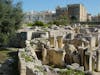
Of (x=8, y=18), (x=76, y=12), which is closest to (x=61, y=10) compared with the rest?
(x=76, y=12)

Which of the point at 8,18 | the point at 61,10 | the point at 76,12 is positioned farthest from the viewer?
the point at 61,10

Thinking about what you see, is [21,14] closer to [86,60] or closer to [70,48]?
[70,48]

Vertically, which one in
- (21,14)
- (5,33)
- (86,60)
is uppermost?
(21,14)

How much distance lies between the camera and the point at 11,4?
78.2 feet

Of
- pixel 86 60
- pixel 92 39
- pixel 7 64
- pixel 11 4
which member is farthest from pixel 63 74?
pixel 92 39

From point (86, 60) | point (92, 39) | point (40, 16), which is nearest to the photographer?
point (86, 60)

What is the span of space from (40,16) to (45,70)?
396 feet

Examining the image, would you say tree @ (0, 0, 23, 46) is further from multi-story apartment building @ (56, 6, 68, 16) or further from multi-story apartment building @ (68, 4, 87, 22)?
multi-story apartment building @ (56, 6, 68, 16)

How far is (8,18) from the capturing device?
2270 centimetres

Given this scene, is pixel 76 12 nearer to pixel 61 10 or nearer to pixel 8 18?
pixel 61 10

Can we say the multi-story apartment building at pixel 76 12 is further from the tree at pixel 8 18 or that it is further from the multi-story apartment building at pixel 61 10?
the tree at pixel 8 18

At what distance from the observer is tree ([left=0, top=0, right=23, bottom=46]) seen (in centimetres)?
2202

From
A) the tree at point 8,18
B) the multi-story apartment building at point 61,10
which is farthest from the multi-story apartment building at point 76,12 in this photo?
the tree at point 8,18

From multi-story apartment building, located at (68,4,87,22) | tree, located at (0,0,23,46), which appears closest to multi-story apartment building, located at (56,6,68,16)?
multi-story apartment building, located at (68,4,87,22)
